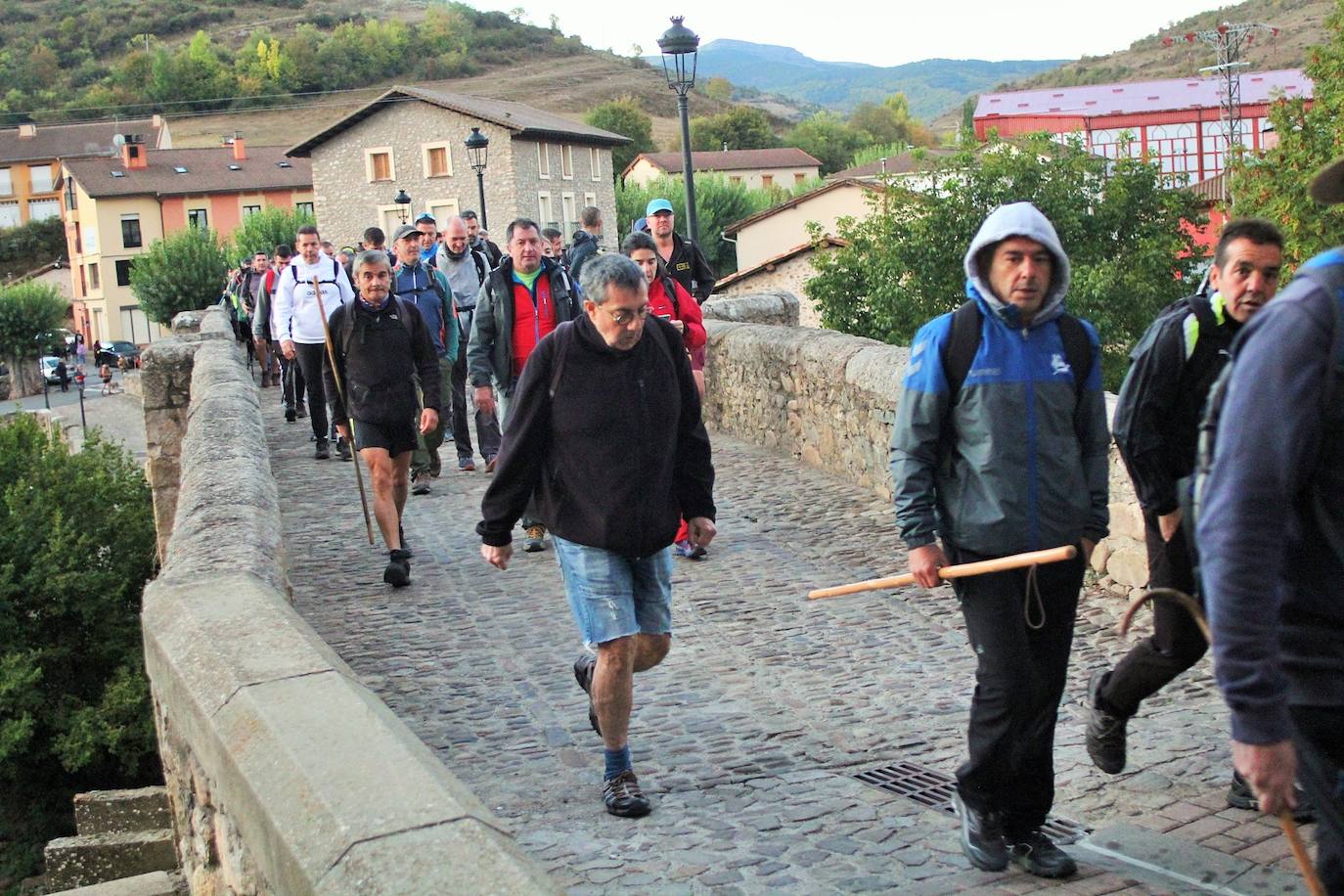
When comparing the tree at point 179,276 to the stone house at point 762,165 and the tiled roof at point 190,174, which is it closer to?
the tiled roof at point 190,174

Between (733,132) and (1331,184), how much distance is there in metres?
120

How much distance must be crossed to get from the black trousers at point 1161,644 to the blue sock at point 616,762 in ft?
4.98

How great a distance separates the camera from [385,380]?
27.5 ft

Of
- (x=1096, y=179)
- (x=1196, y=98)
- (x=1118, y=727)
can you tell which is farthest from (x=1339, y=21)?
(x=1118, y=727)

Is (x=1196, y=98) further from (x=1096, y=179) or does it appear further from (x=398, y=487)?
(x=398, y=487)

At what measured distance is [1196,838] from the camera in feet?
14.4

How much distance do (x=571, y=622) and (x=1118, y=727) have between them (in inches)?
131

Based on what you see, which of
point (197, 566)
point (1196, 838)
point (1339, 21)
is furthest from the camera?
point (1339, 21)

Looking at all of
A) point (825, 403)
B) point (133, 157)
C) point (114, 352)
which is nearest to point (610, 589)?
point (825, 403)

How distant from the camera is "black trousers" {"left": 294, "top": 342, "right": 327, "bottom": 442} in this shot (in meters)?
11.6

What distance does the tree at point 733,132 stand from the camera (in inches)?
4712

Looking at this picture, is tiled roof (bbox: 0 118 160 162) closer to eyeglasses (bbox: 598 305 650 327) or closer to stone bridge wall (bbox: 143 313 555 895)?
stone bridge wall (bbox: 143 313 555 895)

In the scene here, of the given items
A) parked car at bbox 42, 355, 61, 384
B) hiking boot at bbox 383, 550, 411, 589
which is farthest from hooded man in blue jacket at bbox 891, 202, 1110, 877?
parked car at bbox 42, 355, 61, 384

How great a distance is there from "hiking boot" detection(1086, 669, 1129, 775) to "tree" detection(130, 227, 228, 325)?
187ft
